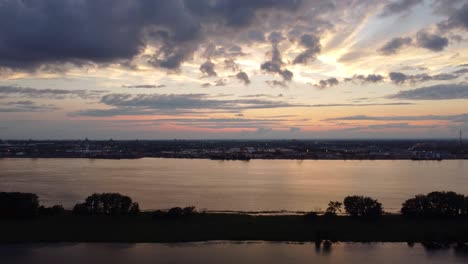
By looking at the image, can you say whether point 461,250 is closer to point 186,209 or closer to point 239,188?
point 186,209

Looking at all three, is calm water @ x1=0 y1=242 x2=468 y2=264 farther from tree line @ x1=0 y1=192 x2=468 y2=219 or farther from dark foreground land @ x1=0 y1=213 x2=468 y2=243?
tree line @ x1=0 y1=192 x2=468 y2=219

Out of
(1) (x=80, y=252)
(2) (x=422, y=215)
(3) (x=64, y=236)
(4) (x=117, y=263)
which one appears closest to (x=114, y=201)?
(3) (x=64, y=236)

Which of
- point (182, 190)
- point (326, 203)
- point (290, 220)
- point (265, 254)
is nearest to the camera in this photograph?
point (265, 254)

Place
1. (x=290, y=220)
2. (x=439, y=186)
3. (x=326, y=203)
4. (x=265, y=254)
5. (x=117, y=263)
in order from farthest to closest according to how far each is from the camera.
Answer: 1. (x=439, y=186)
2. (x=326, y=203)
3. (x=290, y=220)
4. (x=265, y=254)
5. (x=117, y=263)

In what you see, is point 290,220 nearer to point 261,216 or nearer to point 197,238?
point 261,216

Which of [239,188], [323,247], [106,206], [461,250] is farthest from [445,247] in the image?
[239,188]

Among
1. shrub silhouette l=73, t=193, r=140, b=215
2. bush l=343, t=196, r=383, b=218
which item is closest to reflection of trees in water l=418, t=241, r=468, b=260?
bush l=343, t=196, r=383, b=218
